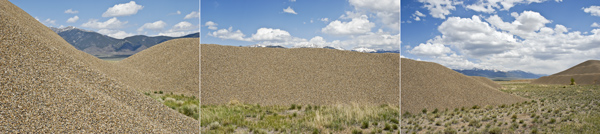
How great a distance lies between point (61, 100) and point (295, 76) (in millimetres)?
9877

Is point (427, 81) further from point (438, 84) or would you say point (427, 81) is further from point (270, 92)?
point (270, 92)

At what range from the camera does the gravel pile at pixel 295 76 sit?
1262 cm

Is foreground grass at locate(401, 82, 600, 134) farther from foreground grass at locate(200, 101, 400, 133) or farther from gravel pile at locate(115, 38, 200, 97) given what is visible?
gravel pile at locate(115, 38, 200, 97)

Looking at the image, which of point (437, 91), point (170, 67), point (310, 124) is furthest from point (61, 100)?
point (170, 67)

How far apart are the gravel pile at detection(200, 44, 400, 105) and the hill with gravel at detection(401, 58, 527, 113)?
1161 mm

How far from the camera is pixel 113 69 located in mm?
17875

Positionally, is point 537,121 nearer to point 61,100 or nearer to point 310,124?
point 310,124

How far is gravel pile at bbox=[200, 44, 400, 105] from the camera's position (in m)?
12.6

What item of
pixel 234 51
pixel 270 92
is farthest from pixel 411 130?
pixel 234 51

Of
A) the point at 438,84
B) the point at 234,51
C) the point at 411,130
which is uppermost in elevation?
the point at 234,51

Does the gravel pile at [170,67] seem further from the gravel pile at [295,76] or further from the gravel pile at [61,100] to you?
the gravel pile at [61,100]

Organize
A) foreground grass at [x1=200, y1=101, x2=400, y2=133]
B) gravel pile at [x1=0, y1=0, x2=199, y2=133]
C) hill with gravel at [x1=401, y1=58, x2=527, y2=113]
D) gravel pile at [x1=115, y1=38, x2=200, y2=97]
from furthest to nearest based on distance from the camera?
gravel pile at [x1=115, y1=38, x2=200, y2=97] < hill with gravel at [x1=401, y1=58, x2=527, y2=113] < foreground grass at [x1=200, y1=101, x2=400, y2=133] < gravel pile at [x1=0, y1=0, x2=199, y2=133]

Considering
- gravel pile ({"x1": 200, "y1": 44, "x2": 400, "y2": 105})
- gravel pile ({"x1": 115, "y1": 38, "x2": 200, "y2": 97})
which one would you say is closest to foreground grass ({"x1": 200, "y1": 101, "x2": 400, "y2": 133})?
gravel pile ({"x1": 200, "y1": 44, "x2": 400, "y2": 105})

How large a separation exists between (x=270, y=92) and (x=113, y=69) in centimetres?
1007
